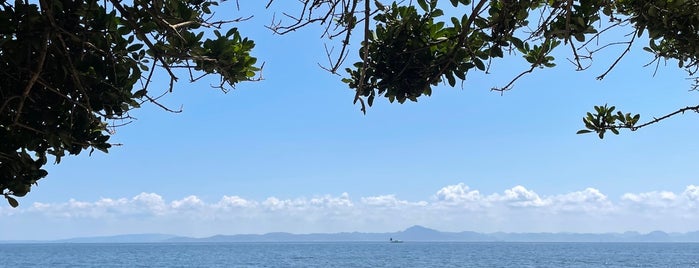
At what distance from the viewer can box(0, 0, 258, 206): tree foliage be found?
97.8 inches

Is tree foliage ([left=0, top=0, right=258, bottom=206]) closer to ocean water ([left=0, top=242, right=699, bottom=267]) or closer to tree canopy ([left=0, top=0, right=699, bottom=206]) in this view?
tree canopy ([left=0, top=0, right=699, bottom=206])

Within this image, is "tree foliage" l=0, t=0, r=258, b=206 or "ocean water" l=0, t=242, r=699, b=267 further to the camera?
"ocean water" l=0, t=242, r=699, b=267

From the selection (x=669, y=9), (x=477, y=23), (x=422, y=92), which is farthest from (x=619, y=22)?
(x=422, y=92)

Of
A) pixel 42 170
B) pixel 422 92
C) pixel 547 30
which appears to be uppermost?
pixel 547 30

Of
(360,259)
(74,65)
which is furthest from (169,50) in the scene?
(360,259)

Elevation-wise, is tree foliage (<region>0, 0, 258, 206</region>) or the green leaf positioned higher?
the green leaf

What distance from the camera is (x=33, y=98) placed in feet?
8.59

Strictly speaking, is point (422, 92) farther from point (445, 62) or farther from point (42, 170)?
point (42, 170)

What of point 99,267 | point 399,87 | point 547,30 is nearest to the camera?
point 547,30

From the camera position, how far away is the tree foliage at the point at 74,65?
2484mm

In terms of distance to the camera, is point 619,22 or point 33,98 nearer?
point 33,98

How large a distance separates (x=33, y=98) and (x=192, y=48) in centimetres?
68

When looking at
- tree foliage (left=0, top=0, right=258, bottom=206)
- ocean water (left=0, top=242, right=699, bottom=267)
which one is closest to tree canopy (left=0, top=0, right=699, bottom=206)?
tree foliage (left=0, top=0, right=258, bottom=206)

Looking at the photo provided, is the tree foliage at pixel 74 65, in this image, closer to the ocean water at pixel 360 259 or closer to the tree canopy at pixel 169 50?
the tree canopy at pixel 169 50
